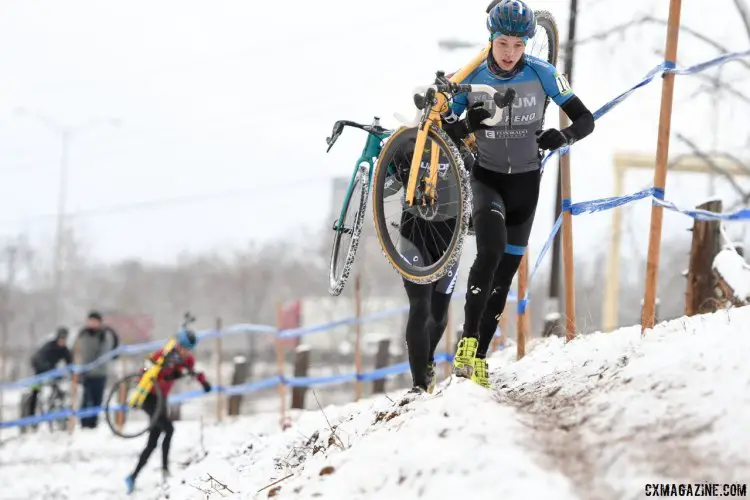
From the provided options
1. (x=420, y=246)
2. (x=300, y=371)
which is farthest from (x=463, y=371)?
(x=300, y=371)

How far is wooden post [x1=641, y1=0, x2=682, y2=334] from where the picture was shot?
184 inches

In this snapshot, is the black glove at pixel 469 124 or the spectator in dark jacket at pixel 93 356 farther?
the spectator in dark jacket at pixel 93 356

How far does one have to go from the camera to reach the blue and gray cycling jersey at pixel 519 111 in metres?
4.59

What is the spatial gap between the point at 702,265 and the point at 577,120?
345cm

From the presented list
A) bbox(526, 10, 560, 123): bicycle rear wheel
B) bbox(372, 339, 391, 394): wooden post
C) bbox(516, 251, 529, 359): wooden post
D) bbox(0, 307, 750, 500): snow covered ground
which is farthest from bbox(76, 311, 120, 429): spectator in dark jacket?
bbox(526, 10, 560, 123): bicycle rear wheel

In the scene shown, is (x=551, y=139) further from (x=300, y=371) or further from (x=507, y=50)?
(x=300, y=371)

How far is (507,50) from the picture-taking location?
4.51 m

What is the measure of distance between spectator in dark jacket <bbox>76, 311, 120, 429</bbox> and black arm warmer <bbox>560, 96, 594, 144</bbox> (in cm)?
1209

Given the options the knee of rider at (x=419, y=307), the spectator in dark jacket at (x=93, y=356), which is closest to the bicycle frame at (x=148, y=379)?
the spectator in dark jacket at (x=93, y=356)

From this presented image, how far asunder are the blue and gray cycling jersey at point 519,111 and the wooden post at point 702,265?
3.33 metres

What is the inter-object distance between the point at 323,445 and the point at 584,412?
1.96m

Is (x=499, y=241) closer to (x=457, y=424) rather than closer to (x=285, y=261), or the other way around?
(x=457, y=424)

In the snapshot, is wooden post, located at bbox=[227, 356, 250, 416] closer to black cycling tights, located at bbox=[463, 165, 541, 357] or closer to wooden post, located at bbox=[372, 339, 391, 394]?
wooden post, located at bbox=[372, 339, 391, 394]

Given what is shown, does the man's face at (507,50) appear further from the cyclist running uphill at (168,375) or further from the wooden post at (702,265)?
the cyclist running uphill at (168,375)
